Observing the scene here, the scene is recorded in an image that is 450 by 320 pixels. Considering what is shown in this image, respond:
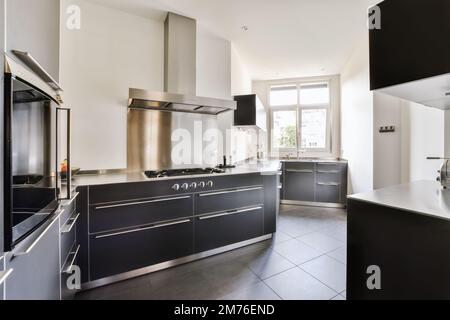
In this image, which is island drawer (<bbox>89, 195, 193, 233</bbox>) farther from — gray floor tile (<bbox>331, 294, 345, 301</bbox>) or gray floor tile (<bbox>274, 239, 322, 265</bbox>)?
gray floor tile (<bbox>331, 294, 345, 301</bbox>)

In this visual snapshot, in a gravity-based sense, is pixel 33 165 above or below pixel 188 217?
above

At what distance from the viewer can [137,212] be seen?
1804 millimetres

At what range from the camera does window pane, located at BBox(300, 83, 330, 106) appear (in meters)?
4.81

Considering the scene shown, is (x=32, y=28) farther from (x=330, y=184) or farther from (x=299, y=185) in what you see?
(x=330, y=184)

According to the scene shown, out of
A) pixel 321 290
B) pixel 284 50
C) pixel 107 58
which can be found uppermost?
pixel 284 50

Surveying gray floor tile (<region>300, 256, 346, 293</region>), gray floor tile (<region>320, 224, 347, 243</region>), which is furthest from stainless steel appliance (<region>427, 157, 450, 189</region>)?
gray floor tile (<region>320, 224, 347, 243</region>)

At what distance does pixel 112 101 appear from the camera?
2.26 meters

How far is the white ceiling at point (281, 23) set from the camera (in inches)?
89.6

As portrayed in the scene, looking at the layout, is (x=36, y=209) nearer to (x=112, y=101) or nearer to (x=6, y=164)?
(x=6, y=164)

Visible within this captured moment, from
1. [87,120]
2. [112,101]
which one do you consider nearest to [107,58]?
[112,101]

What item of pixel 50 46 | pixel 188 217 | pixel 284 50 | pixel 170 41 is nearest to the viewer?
pixel 50 46

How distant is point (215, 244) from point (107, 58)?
232 centimetres

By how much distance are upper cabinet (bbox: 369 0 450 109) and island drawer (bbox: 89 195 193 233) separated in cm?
180

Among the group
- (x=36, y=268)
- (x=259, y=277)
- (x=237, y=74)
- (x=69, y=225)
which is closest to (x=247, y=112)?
(x=237, y=74)
